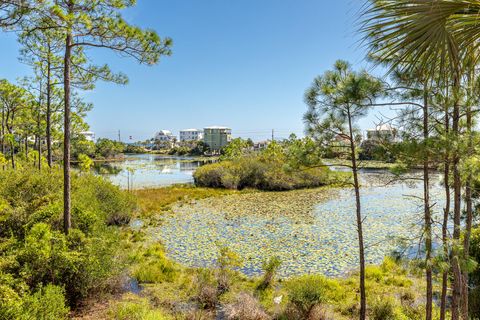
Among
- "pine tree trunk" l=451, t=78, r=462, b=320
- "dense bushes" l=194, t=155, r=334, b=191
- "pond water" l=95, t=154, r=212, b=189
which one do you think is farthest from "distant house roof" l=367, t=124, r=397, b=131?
"dense bushes" l=194, t=155, r=334, b=191

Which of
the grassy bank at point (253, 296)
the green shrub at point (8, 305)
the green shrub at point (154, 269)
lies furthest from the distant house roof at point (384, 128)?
the green shrub at point (154, 269)

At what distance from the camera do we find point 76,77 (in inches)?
288

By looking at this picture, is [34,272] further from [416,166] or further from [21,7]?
[416,166]

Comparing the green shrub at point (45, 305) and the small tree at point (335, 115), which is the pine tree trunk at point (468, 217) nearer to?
the small tree at point (335, 115)

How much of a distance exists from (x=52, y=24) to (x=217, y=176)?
2149 cm

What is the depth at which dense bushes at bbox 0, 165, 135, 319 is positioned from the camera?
13.0ft

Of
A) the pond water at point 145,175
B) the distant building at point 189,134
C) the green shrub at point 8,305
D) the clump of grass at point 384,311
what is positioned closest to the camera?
the green shrub at point 8,305

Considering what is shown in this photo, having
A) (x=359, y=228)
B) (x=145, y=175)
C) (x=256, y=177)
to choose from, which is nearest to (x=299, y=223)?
(x=359, y=228)

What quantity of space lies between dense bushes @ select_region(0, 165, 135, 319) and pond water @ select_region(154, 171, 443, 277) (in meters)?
2.94

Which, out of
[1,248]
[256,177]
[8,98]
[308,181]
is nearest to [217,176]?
[256,177]

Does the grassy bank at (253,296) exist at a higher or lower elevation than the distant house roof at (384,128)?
lower

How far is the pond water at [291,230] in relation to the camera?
8414 mm

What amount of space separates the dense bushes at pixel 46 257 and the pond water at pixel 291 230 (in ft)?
9.63

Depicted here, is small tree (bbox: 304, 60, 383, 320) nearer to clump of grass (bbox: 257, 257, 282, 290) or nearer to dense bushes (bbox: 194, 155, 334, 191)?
clump of grass (bbox: 257, 257, 282, 290)
